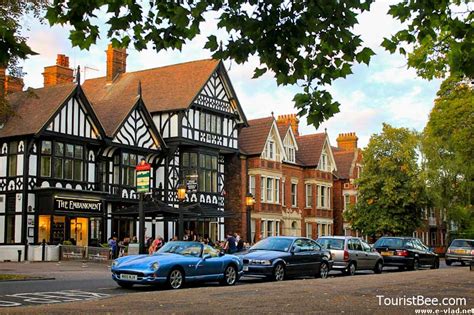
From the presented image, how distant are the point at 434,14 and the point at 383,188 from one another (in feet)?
141

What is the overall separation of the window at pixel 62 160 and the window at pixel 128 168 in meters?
3.10

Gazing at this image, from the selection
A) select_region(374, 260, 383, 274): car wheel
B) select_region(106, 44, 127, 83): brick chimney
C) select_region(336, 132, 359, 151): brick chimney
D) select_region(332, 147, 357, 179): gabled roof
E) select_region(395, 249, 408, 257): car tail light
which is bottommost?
select_region(374, 260, 383, 274): car wheel

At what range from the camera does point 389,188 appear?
51.6 metres

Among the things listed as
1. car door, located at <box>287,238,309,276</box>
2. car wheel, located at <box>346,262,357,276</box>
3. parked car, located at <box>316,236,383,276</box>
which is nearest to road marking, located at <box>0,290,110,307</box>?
car door, located at <box>287,238,309,276</box>

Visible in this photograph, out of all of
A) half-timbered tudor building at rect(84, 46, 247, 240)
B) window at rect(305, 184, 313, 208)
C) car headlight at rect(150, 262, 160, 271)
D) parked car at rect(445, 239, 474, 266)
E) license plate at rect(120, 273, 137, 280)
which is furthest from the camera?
window at rect(305, 184, 313, 208)

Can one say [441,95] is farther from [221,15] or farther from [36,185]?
[221,15]

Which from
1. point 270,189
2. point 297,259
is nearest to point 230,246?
point 297,259

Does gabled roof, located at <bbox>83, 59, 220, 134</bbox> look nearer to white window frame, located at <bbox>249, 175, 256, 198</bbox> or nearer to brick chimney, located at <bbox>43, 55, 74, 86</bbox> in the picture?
brick chimney, located at <bbox>43, 55, 74, 86</bbox>

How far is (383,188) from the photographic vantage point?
51.9 m

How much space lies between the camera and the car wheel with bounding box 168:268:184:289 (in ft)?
59.4

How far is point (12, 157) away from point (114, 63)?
50.2ft

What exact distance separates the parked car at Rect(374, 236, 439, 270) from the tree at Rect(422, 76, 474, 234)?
484 cm

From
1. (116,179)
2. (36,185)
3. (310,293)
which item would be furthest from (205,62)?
(310,293)

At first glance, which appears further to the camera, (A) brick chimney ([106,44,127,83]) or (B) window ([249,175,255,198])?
(A) brick chimney ([106,44,127,83])
